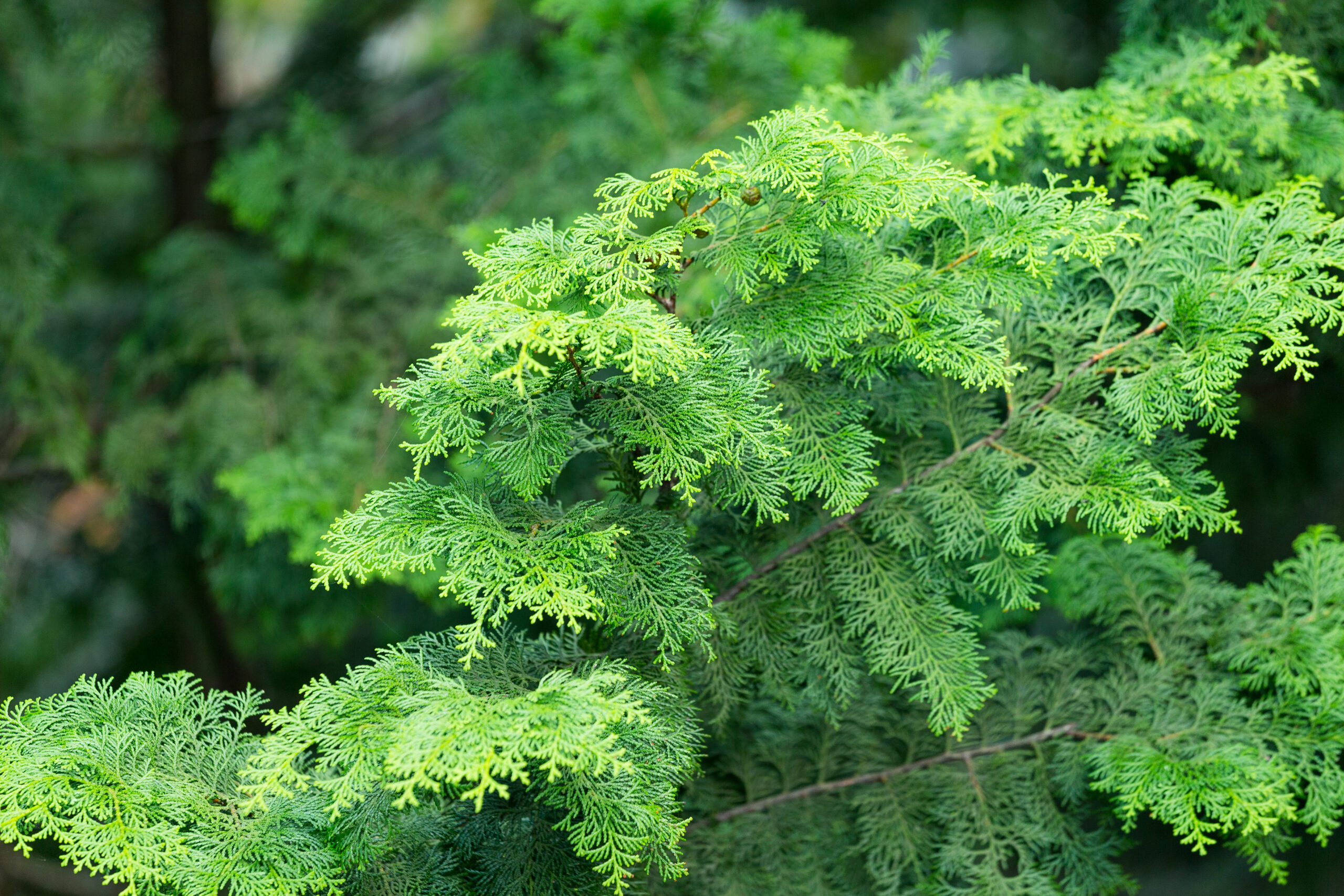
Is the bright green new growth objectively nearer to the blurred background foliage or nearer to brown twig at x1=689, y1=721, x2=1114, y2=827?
the blurred background foliage

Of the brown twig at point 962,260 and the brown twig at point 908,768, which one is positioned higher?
the brown twig at point 962,260

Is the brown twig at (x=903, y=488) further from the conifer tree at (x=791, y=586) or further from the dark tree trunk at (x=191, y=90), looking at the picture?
the dark tree trunk at (x=191, y=90)

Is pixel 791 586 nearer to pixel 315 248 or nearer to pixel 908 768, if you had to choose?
pixel 908 768

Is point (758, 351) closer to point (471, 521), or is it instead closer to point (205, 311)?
point (471, 521)

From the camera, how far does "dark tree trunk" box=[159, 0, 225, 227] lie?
4.08 m

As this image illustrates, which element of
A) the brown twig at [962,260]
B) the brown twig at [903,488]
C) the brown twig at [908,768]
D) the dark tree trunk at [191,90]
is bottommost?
the brown twig at [908,768]

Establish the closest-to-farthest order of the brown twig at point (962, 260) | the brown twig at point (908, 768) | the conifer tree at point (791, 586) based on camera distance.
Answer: the conifer tree at point (791, 586), the brown twig at point (962, 260), the brown twig at point (908, 768)

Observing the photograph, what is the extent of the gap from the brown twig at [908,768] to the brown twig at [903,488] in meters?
0.50

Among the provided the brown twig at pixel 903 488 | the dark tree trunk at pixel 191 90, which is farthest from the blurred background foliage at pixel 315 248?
the brown twig at pixel 903 488

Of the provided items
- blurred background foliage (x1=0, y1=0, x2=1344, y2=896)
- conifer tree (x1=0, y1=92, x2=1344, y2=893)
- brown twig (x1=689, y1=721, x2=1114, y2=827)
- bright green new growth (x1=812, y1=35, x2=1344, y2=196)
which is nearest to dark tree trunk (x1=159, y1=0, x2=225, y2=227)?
blurred background foliage (x1=0, y1=0, x2=1344, y2=896)

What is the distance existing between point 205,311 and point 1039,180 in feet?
8.93

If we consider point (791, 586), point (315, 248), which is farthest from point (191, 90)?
point (791, 586)

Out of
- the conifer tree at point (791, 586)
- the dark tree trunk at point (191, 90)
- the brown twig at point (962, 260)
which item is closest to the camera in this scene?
the conifer tree at point (791, 586)

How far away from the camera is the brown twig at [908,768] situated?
6.29 feet
